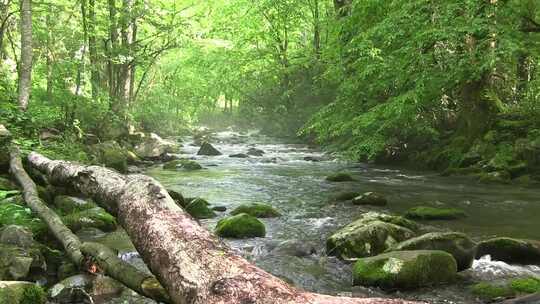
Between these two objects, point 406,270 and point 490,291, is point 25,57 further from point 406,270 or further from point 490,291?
point 490,291

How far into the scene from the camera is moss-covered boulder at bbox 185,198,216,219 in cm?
978

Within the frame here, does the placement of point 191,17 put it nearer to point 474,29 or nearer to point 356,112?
point 356,112

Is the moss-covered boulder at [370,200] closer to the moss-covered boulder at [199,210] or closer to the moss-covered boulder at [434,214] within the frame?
the moss-covered boulder at [434,214]

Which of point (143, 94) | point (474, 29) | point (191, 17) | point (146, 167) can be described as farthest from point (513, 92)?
point (143, 94)

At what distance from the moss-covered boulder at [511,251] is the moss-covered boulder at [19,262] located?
226 inches

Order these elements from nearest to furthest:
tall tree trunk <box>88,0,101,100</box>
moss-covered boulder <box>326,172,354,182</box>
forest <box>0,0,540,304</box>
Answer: forest <box>0,0,540,304</box> → moss-covered boulder <box>326,172,354,182</box> → tall tree trunk <box>88,0,101,100</box>

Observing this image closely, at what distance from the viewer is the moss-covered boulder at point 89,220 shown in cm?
795

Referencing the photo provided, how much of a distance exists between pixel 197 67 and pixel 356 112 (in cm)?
2183

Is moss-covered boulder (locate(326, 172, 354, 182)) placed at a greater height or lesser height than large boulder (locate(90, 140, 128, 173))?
lesser

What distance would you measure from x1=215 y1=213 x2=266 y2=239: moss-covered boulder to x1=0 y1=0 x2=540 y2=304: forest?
3 centimetres

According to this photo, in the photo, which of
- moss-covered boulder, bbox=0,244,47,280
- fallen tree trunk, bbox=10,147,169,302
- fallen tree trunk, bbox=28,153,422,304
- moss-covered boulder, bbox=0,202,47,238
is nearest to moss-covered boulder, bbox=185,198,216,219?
fallen tree trunk, bbox=10,147,169,302

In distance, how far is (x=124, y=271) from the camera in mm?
4250

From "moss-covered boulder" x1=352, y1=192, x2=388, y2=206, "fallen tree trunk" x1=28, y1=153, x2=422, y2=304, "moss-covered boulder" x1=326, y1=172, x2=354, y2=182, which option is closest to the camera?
"fallen tree trunk" x1=28, y1=153, x2=422, y2=304

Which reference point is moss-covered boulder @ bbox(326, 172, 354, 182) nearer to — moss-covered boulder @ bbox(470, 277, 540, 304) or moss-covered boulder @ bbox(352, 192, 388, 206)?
moss-covered boulder @ bbox(352, 192, 388, 206)
